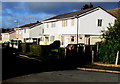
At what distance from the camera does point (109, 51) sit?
15.4 meters

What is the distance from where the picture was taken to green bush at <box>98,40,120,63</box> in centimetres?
1505

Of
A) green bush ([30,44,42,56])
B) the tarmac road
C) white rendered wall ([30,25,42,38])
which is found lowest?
the tarmac road


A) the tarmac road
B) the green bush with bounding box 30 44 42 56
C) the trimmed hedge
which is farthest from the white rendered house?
the tarmac road

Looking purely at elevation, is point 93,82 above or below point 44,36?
below

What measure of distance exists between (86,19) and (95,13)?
2144 mm

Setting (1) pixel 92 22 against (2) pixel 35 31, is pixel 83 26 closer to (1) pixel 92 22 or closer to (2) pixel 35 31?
(1) pixel 92 22

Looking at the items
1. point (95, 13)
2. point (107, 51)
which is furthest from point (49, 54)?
point (95, 13)

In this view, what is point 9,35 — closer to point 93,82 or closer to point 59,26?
point 59,26

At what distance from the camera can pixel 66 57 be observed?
58.2 ft

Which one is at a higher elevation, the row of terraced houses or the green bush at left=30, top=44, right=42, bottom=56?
the row of terraced houses

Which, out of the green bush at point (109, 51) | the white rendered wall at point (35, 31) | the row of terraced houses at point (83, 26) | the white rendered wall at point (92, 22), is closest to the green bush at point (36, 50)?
the green bush at point (109, 51)

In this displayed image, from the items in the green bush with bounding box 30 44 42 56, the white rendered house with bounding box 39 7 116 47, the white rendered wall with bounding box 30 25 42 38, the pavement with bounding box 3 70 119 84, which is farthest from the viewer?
the white rendered wall with bounding box 30 25 42 38

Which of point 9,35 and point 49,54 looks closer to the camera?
point 49,54

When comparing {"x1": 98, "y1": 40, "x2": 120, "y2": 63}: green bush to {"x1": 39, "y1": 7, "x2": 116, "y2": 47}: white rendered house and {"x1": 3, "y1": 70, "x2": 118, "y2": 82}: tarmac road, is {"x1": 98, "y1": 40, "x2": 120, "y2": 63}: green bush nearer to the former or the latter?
{"x1": 3, "y1": 70, "x2": 118, "y2": 82}: tarmac road
